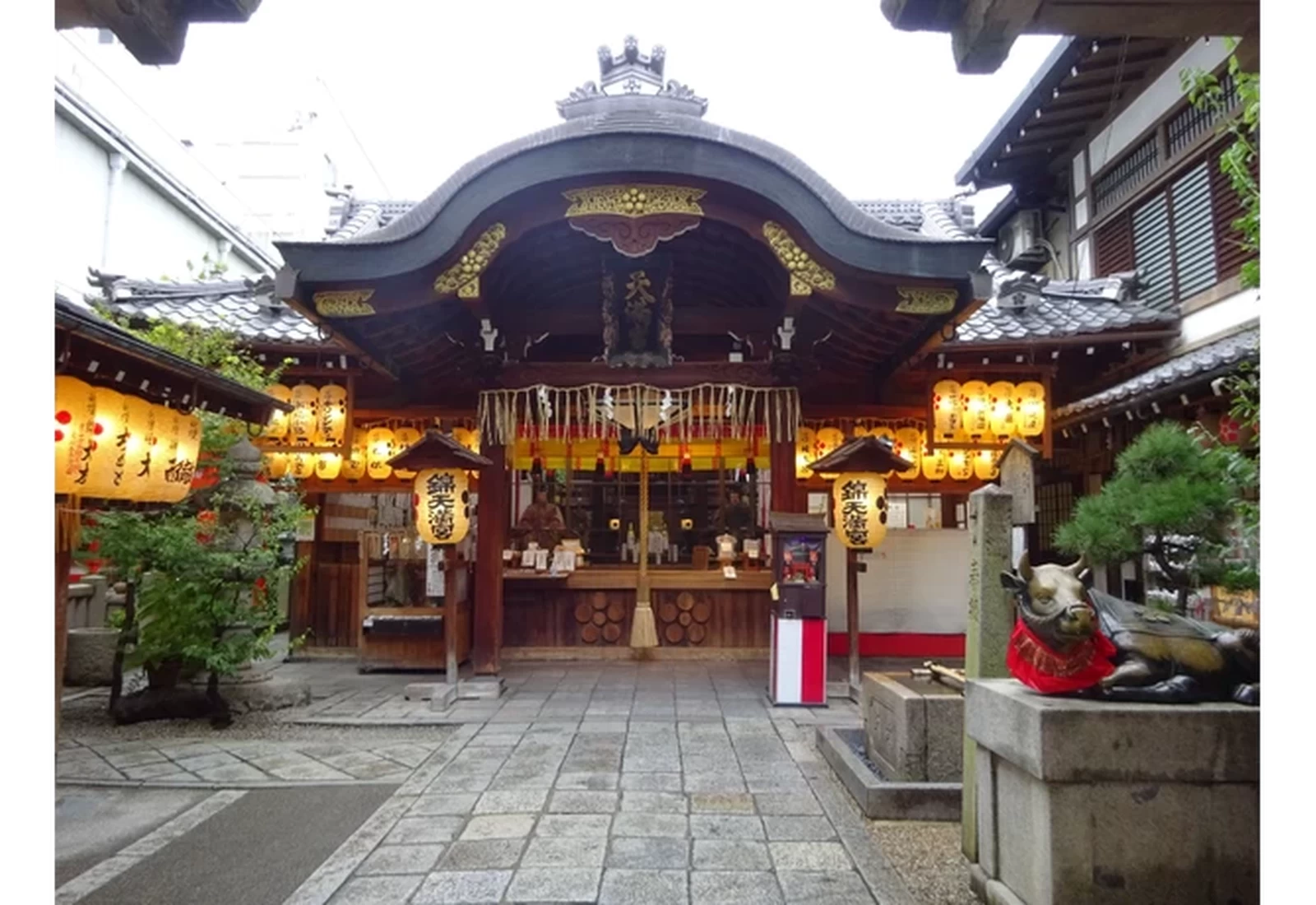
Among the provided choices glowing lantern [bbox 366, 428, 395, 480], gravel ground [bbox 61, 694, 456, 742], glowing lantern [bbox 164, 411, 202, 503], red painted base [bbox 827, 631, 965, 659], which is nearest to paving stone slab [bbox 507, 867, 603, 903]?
gravel ground [bbox 61, 694, 456, 742]

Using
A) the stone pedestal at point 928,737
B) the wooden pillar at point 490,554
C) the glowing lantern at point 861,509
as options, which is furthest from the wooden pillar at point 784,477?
the stone pedestal at point 928,737

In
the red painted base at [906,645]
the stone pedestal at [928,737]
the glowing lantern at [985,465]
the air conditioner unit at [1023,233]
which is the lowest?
the red painted base at [906,645]

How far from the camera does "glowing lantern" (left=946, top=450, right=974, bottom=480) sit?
12.0 metres

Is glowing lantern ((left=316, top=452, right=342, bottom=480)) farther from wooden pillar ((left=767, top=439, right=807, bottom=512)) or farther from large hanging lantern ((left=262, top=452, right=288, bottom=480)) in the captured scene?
wooden pillar ((left=767, top=439, right=807, bottom=512))

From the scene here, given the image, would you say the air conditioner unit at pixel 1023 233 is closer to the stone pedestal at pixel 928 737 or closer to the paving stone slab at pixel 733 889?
the stone pedestal at pixel 928 737

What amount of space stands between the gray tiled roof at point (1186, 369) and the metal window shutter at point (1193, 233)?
41.2 inches

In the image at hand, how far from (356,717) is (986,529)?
7.26m

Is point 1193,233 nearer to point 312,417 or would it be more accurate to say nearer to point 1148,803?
point 1148,803

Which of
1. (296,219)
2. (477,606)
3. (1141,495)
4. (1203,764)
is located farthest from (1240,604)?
(296,219)

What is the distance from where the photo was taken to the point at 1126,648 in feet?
12.9

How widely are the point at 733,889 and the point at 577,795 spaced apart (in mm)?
1978

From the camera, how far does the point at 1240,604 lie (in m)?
6.91

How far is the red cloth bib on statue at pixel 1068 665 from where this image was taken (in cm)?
387

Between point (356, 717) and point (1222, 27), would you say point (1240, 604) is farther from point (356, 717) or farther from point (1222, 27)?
point (356, 717)
